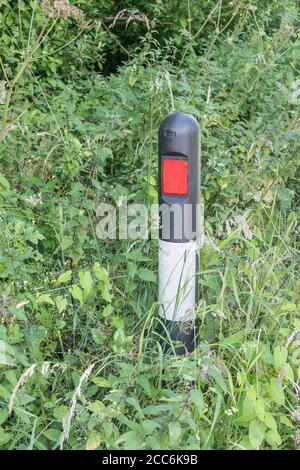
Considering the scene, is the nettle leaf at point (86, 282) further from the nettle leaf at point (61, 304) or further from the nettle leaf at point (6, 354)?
the nettle leaf at point (6, 354)

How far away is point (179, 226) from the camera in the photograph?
2686mm

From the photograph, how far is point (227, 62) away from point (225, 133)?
0.81 meters

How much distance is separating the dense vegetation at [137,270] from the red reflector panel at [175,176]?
33cm

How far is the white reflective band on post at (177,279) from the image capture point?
271cm

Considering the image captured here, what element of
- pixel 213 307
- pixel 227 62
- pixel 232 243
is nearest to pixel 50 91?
pixel 227 62

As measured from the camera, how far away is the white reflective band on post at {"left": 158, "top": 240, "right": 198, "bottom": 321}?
107 inches

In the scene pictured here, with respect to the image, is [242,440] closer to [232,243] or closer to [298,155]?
[232,243]

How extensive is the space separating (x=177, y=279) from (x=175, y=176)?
0.42 metres

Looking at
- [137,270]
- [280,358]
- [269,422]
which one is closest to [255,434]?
[269,422]

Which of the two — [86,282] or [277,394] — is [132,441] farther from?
[86,282]

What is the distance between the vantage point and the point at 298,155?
161 inches

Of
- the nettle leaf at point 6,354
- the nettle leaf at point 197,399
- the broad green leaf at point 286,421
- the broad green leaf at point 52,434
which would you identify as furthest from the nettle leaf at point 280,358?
the nettle leaf at point 6,354

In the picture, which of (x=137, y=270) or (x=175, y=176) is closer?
(x=175, y=176)
